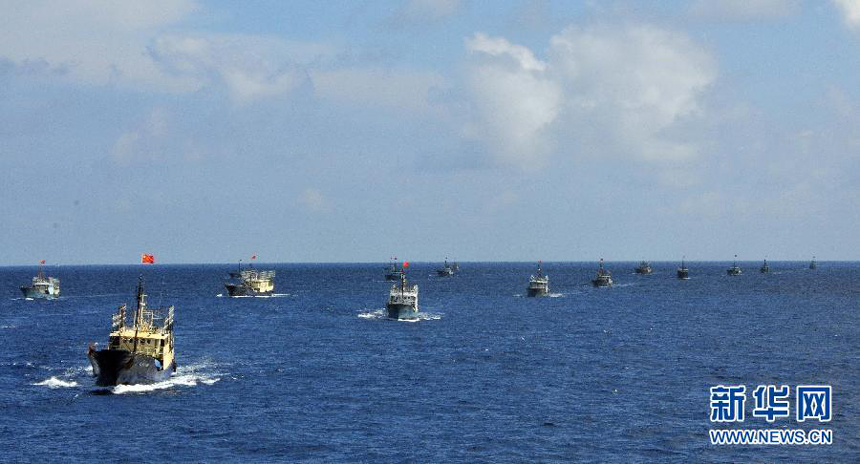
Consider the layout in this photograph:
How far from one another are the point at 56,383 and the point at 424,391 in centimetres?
3532

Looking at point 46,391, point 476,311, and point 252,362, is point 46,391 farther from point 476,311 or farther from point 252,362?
point 476,311

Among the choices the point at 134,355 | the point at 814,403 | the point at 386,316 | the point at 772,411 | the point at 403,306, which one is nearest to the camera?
the point at 772,411

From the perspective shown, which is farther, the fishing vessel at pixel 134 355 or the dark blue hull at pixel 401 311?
the dark blue hull at pixel 401 311

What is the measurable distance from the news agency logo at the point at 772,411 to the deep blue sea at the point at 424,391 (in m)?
1.02

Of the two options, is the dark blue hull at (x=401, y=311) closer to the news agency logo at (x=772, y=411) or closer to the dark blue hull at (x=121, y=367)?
the dark blue hull at (x=121, y=367)

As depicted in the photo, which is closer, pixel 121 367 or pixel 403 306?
pixel 121 367

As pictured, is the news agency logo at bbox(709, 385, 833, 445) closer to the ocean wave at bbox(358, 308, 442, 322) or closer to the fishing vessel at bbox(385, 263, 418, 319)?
the fishing vessel at bbox(385, 263, 418, 319)

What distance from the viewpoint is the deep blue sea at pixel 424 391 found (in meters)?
56.5

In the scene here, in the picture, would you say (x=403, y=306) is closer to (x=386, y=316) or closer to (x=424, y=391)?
(x=386, y=316)

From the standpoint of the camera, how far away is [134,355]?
7519 cm

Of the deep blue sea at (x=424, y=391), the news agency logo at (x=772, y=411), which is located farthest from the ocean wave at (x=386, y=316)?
the news agency logo at (x=772, y=411)

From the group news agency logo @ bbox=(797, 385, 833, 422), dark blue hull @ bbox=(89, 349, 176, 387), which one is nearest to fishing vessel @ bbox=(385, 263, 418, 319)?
dark blue hull @ bbox=(89, 349, 176, 387)

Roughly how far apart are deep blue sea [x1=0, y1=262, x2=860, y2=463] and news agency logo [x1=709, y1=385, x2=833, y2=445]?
3.35 ft

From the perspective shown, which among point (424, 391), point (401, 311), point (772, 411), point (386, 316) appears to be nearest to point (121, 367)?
point (424, 391)
